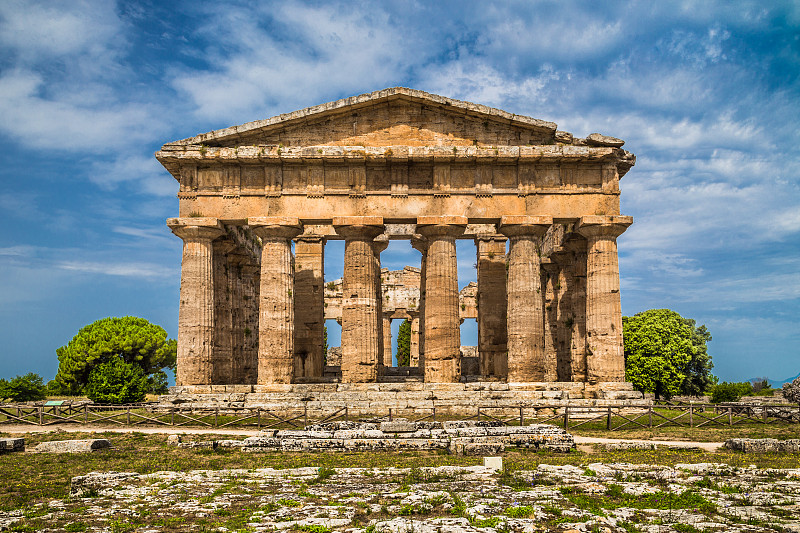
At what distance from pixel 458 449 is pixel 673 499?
6.11 m

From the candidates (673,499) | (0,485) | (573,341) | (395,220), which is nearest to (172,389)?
(395,220)

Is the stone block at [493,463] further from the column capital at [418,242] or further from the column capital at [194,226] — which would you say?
the column capital at [418,242]

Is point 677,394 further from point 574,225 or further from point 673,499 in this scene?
point 673,499

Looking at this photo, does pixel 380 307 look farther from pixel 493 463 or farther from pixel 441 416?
pixel 493 463

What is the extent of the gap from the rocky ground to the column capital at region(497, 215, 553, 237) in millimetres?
15471

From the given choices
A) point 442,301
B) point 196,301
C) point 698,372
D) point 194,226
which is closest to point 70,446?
point 196,301

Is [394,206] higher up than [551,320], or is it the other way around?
[394,206]

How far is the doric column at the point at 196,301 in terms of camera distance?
86.6 ft

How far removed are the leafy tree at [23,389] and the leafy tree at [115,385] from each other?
594 centimetres

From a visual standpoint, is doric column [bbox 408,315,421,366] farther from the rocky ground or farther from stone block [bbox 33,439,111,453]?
the rocky ground

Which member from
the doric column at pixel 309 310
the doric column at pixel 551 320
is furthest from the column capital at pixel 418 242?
the doric column at pixel 551 320

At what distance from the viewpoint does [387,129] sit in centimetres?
2766

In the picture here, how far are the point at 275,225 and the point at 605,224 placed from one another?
46.4ft

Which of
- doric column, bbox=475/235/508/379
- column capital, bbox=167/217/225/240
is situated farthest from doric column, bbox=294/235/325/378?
doric column, bbox=475/235/508/379
